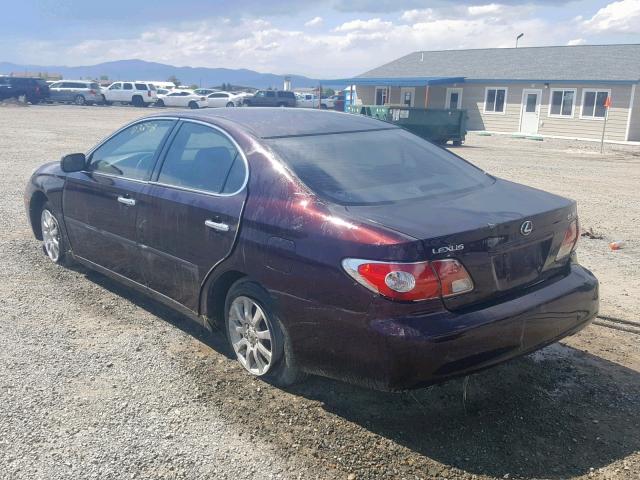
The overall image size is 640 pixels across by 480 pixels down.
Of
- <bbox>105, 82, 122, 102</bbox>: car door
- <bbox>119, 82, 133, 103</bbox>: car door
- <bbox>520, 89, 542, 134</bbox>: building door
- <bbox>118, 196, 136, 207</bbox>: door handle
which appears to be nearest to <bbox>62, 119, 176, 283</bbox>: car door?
<bbox>118, 196, 136, 207</bbox>: door handle

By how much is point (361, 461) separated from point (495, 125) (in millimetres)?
31095

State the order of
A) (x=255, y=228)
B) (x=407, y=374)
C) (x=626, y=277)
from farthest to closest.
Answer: (x=626, y=277)
(x=255, y=228)
(x=407, y=374)

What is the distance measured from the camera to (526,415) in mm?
3525

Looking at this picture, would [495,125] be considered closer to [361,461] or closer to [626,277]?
[626,277]

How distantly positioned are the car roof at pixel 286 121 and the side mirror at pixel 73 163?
45.8 inches

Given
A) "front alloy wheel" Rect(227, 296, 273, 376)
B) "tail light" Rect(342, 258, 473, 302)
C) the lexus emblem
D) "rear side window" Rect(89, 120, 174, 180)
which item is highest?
"rear side window" Rect(89, 120, 174, 180)

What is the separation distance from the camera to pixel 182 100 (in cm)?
4519

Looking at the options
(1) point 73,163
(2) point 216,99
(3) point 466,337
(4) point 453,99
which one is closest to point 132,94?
(2) point 216,99

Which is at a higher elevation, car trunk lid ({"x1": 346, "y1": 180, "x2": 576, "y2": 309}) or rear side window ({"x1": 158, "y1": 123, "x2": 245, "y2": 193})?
rear side window ({"x1": 158, "y1": 123, "x2": 245, "y2": 193})

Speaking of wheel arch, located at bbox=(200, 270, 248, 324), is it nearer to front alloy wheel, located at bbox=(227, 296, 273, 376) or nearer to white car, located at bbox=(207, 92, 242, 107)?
front alloy wheel, located at bbox=(227, 296, 273, 376)

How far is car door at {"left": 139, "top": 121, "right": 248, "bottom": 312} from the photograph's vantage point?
12.8ft

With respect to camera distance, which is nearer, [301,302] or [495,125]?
[301,302]

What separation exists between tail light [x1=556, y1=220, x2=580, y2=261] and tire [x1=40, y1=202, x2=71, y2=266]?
428 centimetres

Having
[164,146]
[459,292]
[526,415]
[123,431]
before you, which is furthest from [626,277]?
[123,431]
